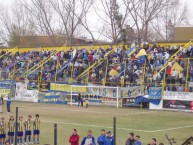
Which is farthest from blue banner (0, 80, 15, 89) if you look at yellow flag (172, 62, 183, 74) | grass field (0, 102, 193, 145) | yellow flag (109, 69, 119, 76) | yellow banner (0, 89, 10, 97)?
yellow flag (172, 62, 183, 74)

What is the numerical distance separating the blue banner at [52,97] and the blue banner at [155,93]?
1050 cm

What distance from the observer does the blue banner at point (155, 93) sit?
1634 inches

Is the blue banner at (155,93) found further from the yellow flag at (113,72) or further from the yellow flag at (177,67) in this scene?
the yellow flag at (113,72)

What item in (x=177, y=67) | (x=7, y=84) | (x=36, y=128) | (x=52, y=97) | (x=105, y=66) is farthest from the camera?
(x=7, y=84)

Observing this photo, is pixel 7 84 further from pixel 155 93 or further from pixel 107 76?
pixel 155 93

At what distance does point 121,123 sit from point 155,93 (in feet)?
37.5

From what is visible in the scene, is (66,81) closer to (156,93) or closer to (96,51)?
(96,51)

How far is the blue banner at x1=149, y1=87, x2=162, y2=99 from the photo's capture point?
1634 inches

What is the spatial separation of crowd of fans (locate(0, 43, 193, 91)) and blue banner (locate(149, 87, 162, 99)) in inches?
46.9

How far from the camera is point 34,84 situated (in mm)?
52062

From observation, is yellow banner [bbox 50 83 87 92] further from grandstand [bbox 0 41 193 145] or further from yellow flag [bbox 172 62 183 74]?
yellow flag [bbox 172 62 183 74]

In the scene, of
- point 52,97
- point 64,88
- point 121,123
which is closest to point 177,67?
point 64,88

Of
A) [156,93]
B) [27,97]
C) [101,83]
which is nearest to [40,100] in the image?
[27,97]

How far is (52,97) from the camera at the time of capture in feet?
161
